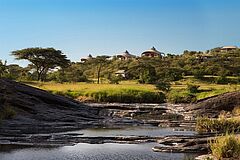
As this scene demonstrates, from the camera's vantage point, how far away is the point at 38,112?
142 ft

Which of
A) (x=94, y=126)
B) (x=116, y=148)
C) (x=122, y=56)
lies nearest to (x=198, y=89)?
(x=94, y=126)

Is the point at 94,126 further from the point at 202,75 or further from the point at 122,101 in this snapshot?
the point at 202,75

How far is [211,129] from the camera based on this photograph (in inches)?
1303

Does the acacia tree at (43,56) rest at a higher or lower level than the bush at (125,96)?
higher

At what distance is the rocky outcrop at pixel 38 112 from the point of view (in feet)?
117

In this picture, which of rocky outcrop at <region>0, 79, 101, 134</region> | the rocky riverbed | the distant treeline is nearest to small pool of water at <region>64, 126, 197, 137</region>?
the rocky riverbed

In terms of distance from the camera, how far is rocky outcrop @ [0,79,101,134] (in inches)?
1400

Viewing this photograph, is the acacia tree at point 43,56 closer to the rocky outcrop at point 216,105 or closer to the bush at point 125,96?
the bush at point 125,96

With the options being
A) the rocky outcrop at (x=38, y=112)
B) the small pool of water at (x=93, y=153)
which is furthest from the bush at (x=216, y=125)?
the rocky outcrop at (x=38, y=112)

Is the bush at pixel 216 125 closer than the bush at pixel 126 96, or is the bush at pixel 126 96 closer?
the bush at pixel 216 125

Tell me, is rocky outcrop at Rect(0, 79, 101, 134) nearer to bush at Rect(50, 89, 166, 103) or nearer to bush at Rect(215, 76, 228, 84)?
bush at Rect(50, 89, 166, 103)

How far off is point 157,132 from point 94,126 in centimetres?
696

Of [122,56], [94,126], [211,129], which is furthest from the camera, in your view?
[122,56]

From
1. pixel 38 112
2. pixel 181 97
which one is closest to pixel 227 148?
pixel 38 112
